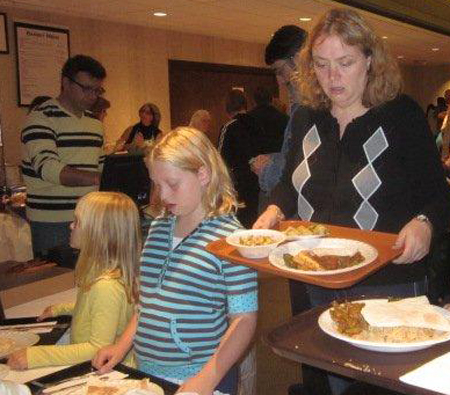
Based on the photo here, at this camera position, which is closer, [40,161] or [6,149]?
[40,161]

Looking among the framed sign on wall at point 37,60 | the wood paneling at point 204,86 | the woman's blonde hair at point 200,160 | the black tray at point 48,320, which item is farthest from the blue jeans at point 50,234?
the wood paneling at point 204,86

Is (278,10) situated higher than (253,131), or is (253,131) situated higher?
(278,10)

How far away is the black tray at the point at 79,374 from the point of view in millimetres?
1172

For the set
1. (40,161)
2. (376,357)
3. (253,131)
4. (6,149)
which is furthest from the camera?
(6,149)

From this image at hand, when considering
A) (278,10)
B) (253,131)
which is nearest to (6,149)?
(253,131)

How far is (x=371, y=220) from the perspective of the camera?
4.40 feet

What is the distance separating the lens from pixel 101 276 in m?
1.61

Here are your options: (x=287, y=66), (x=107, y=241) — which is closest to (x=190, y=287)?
(x=107, y=241)

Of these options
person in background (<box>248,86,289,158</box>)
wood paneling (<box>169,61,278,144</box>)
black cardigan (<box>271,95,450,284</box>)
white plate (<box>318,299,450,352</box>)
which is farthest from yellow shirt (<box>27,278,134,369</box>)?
wood paneling (<box>169,61,278,144</box>)

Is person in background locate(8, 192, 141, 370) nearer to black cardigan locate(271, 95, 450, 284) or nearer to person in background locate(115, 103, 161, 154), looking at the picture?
black cardigan locate(271, 95, 450, 284)

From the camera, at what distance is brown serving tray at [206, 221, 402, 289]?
97cm

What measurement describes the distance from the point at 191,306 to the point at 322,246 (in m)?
0.35

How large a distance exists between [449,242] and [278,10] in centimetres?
433

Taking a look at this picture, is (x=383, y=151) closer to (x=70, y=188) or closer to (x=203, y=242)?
(x=203, y=242)
